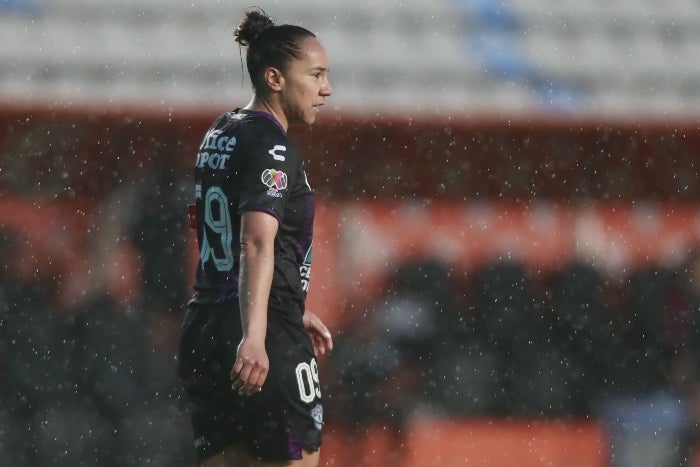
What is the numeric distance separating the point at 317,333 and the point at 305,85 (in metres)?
0.51

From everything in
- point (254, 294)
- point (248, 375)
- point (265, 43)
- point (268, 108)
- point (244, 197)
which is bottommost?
point (248, 375)

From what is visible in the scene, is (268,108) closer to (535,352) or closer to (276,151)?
(276,151)

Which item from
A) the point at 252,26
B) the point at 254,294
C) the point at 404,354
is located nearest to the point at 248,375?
the point at 254,294

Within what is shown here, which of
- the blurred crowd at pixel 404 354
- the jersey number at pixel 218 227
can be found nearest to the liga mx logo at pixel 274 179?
the jersey number at pixel 218 227

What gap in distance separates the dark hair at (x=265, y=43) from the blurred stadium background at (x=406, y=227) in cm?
237

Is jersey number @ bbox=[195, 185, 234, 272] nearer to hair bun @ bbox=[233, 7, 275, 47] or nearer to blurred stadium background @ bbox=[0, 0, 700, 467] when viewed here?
hair bun @ bbox=[233, 7, 275, 47]

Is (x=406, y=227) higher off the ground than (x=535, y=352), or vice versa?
(x=406, y=227)

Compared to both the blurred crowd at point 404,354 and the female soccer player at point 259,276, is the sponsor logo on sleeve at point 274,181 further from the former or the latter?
the blurred crowd at point 404,354

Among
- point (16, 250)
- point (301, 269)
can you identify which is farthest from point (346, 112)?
point (301, 269)

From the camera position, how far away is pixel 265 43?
232 centimetres

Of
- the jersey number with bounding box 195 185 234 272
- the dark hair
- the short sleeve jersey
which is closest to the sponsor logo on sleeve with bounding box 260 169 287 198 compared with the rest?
the short sleeve jersey

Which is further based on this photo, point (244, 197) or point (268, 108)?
point (268, 108)

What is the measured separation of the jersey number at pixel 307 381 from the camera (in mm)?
2186

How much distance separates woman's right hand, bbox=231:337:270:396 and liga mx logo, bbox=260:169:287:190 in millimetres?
272
